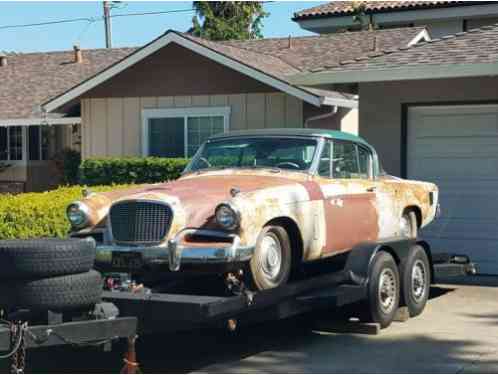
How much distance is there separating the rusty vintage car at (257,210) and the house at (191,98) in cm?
774

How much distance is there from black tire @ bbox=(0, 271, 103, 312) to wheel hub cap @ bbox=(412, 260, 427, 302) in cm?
419

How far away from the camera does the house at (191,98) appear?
18016mm

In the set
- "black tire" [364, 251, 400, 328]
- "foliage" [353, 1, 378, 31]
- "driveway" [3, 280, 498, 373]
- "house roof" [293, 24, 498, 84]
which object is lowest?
"driveway" [3, 280, 498, 373]

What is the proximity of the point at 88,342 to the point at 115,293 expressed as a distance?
0.94 metres

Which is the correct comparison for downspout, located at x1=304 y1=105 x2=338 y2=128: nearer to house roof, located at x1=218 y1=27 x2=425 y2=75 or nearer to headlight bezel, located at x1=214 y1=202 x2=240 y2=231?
house roof, located at x1=218 y1=27 x2=425 y2=75

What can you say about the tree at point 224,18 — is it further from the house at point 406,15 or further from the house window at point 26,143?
the house window at point 26,143

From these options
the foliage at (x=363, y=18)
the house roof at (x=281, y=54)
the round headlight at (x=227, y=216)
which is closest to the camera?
the round headlight at (x=227, y=216)

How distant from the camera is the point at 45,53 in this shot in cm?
2759

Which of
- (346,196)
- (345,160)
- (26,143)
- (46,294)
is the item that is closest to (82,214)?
(46,294)

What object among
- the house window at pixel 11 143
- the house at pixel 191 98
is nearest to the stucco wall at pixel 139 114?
the house at pixel 191 98

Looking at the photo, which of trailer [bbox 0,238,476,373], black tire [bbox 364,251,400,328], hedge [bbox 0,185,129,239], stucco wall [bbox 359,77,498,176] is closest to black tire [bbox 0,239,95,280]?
trailer [bbox 0,238,476,373]

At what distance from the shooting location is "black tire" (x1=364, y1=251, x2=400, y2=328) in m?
8.35

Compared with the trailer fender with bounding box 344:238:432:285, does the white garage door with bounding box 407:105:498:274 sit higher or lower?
higher

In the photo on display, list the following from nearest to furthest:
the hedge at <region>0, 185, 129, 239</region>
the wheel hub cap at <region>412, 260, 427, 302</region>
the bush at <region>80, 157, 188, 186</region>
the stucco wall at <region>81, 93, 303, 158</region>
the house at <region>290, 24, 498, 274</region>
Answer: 1. the wheel hub cap at <region>412, 260, 427, 302</region>
2. the hedge at <region>0, 185, 129, 239</region>
3. the house at <region>290, 24, 498, 274</region>
4. the bush at <region>80, 157, 188, 186</region>
5. the stucco wall at <region>81, 93, 303, 158</region>
